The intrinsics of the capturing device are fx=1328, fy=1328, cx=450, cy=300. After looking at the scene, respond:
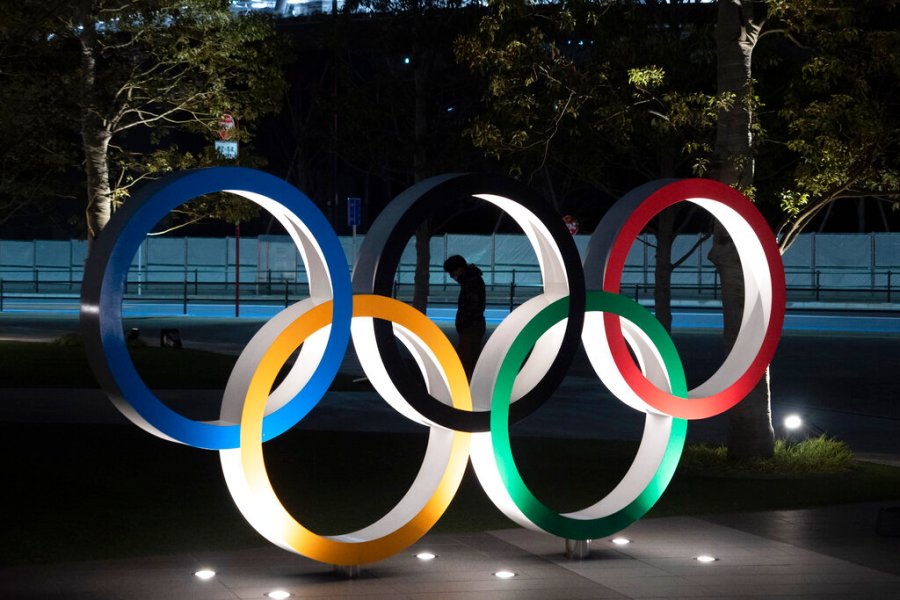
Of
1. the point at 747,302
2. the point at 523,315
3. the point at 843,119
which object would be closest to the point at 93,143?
the point at 843,119

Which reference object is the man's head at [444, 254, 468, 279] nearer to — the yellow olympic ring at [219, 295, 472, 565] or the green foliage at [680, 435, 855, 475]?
the green foliage at [680, 435, 855, 475]

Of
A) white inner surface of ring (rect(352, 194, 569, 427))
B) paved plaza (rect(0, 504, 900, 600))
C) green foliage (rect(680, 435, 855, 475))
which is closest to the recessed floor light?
paved plaza (rect(0, 504, 900, 600))

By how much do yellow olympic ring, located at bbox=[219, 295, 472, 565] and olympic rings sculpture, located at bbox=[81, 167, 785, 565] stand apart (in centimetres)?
1

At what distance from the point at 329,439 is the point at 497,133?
3945 mm

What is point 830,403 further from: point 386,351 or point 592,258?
point 386,351

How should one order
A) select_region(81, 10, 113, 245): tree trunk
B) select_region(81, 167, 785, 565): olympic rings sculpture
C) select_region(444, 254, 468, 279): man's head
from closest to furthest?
select_region(81, 167, 785, 565): olympic rings sculpture
select_region(444, 254, 468, 279): man's head
select_region(81, 10, 113, 245): tree trunk

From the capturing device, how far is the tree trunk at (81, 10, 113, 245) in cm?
2484

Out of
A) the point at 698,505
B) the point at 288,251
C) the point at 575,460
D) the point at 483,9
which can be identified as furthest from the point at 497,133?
Result: the point at 288,251

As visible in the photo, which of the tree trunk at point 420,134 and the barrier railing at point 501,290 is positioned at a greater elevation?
the tree trunk at point 420,134

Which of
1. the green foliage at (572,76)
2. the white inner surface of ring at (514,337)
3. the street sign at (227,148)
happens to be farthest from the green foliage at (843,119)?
the street sign at (227,148)

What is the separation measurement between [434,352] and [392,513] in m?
1.10

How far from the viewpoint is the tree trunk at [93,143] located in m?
24.8

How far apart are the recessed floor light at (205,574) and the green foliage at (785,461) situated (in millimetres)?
6162

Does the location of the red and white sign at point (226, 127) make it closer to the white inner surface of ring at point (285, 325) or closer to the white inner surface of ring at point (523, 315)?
the white inner surface of ring at point (523, 315)
